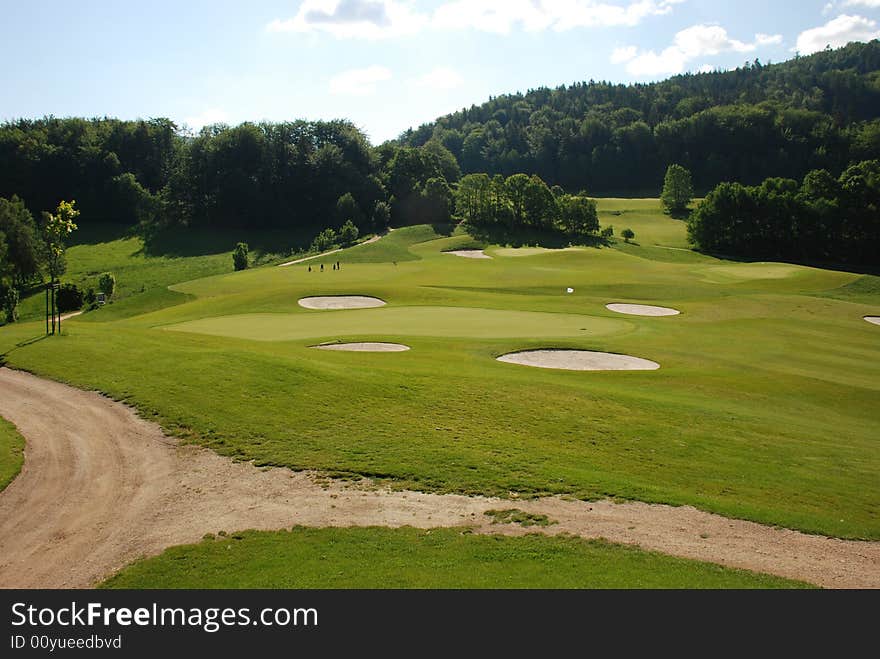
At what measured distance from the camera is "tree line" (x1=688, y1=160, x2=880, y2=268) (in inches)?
3748

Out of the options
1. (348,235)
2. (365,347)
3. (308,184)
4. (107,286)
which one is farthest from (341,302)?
(308,184)

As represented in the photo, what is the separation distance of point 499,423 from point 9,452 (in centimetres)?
1371

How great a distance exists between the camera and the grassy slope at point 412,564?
11078mm

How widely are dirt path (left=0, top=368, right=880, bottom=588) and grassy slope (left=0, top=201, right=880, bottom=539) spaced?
91cm

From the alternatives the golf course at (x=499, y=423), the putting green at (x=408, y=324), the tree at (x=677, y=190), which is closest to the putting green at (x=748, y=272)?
the golf course at (x=499, y=423)

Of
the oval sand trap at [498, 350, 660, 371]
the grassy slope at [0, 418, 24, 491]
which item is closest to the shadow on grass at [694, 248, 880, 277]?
the oval sand trap at [498, 350, 660, 371]

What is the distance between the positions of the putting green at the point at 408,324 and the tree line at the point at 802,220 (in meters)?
67.9

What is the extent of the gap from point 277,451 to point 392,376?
7414mm

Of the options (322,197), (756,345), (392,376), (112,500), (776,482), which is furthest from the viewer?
(322,197)

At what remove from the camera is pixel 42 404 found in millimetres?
20609

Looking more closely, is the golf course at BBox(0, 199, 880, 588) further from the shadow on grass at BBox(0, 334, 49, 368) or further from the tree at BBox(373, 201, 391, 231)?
the tree at BBox(373, 201, 391, 231)

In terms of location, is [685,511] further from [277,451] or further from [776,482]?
[277,451]

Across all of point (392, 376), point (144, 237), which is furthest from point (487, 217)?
point (392, 376)
